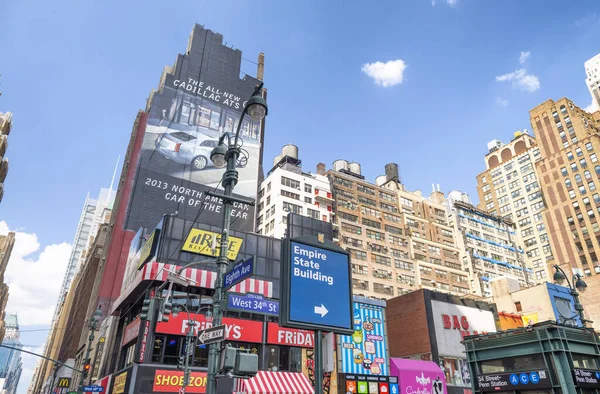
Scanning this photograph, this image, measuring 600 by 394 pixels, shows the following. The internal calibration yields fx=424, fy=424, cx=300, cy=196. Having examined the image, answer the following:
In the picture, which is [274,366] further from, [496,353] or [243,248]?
[496,353]

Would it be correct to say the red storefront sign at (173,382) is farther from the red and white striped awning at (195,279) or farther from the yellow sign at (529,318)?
the yellow sign at (529,318)

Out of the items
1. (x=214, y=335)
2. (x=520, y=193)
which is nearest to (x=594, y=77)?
(x=520, y=193)

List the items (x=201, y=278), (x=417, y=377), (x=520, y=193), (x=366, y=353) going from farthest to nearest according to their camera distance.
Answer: (x=520, y=193)
(x=417, y=377)
(x=366, y=353)
(x=201, y=278)

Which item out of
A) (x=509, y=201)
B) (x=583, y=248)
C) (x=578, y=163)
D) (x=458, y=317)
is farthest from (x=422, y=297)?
(x=509, y=201)

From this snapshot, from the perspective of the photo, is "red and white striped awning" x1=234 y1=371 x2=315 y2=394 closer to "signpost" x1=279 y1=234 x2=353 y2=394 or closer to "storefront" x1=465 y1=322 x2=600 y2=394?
"storefront" x1=465 y1=322 x2=600 y2=394

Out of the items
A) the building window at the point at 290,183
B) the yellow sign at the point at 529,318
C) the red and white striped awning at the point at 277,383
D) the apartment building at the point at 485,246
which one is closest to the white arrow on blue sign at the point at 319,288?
the red and white striped awning at the point at 277,383

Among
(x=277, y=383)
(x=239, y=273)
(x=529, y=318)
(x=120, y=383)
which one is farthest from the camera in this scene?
(x=529, y=318)

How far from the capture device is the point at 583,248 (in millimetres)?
96812

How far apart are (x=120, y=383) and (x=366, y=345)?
1880 cm

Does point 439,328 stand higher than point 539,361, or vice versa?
point 439,328

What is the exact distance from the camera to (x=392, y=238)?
3420 inches

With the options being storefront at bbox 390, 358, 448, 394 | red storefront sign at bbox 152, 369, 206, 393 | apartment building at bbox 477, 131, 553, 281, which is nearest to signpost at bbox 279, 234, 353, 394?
red storefront sign at bbox 152, 369, 206, 393

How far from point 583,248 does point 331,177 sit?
200 ft

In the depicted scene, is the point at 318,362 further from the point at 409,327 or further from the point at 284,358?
the point at 409,327
